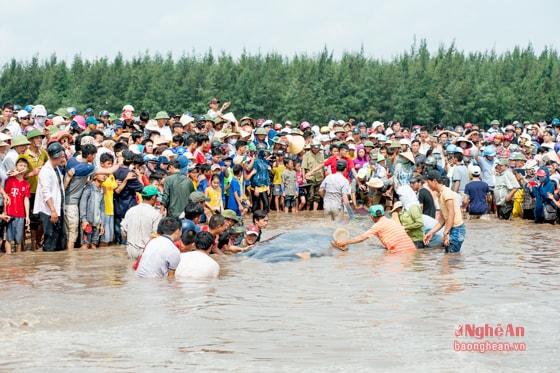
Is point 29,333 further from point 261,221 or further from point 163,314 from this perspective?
point 261,221

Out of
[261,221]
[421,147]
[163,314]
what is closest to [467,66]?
[421,147]

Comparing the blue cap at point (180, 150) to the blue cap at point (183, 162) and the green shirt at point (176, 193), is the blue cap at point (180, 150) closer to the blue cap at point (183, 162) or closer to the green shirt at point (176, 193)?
the blue cap at point (183, 162)

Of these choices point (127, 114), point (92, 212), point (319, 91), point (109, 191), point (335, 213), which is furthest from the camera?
point (319, 91)

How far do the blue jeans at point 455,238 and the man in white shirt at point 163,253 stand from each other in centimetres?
481

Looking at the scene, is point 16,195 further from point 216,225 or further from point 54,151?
point 216,225

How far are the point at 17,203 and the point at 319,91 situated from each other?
114ft

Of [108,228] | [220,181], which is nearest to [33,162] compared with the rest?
[108,228]

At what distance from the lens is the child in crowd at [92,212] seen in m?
13.8

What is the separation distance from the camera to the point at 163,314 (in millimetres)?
9188

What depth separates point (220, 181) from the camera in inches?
635

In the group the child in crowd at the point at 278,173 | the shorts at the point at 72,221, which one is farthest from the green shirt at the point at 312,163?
the shorts at the point at 72,221

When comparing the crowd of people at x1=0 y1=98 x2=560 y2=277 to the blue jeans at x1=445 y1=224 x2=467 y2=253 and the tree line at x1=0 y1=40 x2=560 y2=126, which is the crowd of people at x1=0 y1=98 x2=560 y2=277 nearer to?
the blue jeans at x1=445 y1=224 x2=467 y2=253

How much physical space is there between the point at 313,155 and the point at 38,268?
983cm

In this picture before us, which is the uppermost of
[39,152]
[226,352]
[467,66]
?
[467,66]
